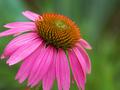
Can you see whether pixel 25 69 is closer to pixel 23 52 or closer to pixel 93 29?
pixel 23 52

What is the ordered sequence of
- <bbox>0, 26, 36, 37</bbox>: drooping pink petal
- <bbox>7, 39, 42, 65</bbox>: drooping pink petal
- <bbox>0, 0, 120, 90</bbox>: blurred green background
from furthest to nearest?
<bbox>0, 0, 120, 90</bbox>: blurred green background → <bbox>0, 26, 36, 37</bbox>: drooping pink petal → <bbox>7, 39, 42, 65</bbox>: drooping pink petal

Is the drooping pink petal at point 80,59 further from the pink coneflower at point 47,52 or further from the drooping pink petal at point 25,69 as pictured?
the drooping pink petal at point 25,69

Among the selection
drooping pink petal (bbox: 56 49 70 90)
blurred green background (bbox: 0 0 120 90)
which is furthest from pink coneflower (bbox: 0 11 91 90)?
blurred green background (bbox: 0 0 120 90)

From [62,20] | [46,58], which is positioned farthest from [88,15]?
[46,58]

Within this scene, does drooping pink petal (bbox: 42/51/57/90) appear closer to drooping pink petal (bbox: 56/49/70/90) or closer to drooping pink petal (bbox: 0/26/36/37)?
drooping pink petal (bbox: 56/49/70/90)

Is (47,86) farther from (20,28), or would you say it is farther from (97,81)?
(97,81)

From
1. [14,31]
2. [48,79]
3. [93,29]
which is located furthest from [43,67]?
[93,29]

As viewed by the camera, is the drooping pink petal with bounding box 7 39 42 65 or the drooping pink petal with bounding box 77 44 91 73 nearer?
the drooping pink petal with bounding box 7 39 42 65

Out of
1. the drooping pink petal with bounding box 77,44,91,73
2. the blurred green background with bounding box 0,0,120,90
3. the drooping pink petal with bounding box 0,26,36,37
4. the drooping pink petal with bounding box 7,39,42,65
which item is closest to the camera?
the drooping pink petal with bounding box 7,39,42,65
